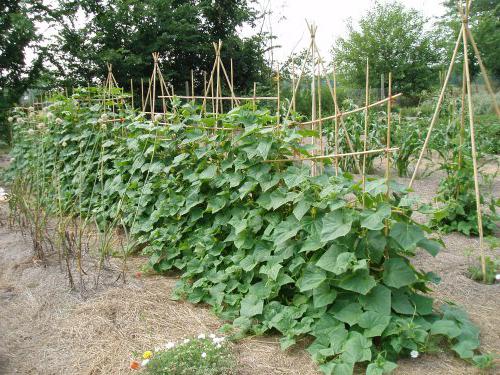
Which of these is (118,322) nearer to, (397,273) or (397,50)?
(397,273)

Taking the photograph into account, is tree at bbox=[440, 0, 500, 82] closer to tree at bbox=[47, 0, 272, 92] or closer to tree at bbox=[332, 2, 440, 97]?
tree at bbox=[332, 2, 440, 97]

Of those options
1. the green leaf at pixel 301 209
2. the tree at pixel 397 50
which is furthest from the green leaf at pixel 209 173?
the tree at pixel 397 50

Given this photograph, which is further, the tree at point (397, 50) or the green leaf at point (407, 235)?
the tree at point (397, 50)

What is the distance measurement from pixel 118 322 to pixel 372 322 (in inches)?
56.5

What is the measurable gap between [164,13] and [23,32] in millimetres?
3842

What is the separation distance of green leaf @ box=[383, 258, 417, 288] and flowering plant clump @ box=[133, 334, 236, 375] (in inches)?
33.0

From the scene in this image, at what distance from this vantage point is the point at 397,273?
214 cm

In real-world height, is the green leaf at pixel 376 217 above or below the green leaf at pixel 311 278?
above

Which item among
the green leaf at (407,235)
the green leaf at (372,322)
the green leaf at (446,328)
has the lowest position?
the green leaf at (446,328)

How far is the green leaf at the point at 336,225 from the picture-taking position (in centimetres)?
212

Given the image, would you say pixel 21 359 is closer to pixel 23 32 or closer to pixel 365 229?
pixel 365 229

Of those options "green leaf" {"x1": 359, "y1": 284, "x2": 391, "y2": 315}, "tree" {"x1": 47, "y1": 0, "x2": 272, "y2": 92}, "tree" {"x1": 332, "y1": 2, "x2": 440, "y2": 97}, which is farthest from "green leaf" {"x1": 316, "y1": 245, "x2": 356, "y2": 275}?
"tree" {"x1": 332, "y1": 2, "x2": 440, "y2": 97}

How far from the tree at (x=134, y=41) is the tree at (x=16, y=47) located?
2.30 feet

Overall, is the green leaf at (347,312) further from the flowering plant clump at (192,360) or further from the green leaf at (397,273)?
the flowering plant clump at (192,360)
